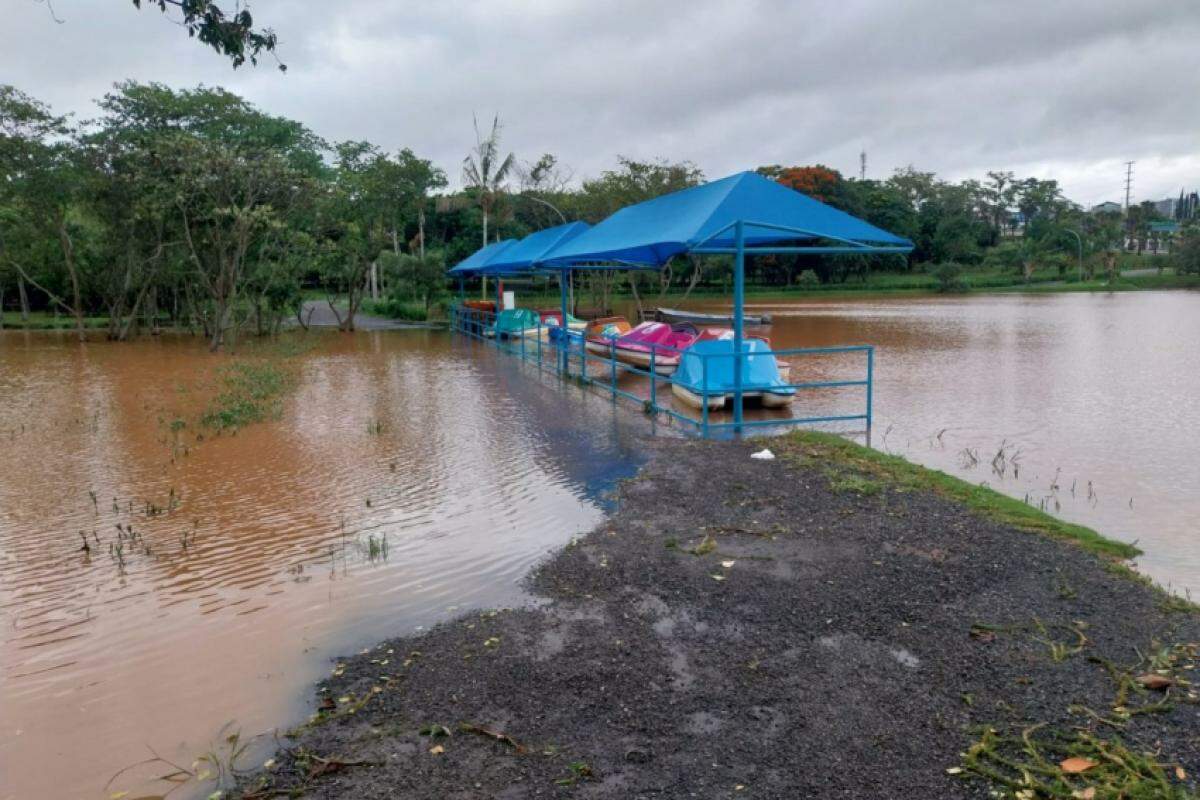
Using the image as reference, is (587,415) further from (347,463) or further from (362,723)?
(362,723)

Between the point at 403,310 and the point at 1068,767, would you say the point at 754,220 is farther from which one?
the point at 403,310

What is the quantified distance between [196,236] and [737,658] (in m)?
23.8

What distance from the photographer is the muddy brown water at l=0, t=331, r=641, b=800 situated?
416 cm

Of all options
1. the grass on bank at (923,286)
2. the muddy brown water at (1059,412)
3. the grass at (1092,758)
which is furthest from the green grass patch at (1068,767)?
the grass on bank at (923,286)

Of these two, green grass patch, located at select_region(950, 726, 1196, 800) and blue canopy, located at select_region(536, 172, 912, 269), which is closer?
green grass patch, located at select_region(950, 726, 1196, 800)

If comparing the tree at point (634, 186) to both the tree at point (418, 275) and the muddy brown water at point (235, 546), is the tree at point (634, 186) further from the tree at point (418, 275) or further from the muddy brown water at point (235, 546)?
the muddy brown water at point (235, 546)

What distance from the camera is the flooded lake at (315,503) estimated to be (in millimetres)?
4402

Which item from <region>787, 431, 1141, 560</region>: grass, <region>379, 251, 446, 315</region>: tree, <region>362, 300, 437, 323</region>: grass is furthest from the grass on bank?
<region>787, 431, 1141, 560</region>: grass

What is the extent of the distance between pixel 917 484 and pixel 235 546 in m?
5.62

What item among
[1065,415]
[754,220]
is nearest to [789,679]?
[754,220]

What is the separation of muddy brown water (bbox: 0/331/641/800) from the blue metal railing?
3.06 feet

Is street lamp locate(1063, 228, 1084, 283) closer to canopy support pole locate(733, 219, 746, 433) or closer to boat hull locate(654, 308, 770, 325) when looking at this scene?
boat hull locate(654, 308, 770, 325)

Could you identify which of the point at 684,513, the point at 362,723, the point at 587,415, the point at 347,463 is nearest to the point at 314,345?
the point at 587,415

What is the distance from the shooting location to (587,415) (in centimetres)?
1234
